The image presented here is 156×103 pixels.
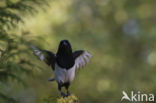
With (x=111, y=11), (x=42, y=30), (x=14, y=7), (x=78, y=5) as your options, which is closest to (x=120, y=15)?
(x=111, y=11)

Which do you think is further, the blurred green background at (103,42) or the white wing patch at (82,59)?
the blurred green background at (103,42)

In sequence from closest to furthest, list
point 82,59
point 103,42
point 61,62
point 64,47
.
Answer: point 64,47, point 61,62, point 82,59, point 103,42

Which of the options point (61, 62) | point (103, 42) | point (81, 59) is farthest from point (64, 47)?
point (103, 42)

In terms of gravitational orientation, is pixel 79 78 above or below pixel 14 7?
below

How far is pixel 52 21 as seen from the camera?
8.83 metres

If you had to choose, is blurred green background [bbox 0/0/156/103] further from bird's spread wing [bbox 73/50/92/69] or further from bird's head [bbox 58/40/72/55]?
bird's head [bbox 58/40/72/55]

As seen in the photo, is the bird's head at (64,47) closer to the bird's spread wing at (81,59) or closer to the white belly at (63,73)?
the white belly at (63,73)

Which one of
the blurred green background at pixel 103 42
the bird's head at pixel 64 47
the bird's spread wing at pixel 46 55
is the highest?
the bird's head at pixel 64 47

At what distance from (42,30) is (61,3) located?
1136mm

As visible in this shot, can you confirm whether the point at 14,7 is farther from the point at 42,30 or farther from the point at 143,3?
the point at 143,3

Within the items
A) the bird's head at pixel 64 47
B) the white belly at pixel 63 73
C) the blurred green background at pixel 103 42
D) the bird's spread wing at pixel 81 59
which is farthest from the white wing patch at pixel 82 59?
the blurred green background at pixel 103 42

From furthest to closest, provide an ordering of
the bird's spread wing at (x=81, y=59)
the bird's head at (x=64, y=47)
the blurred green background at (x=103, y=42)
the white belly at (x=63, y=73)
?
the blurred green background at (x=103, y=42)
the bird's spread wing at (x=81, y=59)
the white belly at (x=63, y=73)
the bird's head at (x=64, y=47)

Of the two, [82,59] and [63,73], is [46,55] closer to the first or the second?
[63,73]

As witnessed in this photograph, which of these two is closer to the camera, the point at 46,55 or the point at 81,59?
the point at 46,55
